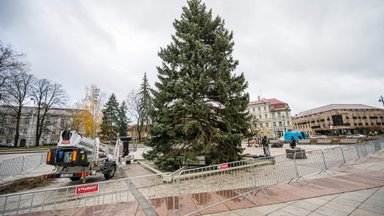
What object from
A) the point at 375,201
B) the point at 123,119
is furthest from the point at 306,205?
the point at 123,119

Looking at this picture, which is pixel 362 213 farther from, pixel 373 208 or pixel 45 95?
pixel 45 95

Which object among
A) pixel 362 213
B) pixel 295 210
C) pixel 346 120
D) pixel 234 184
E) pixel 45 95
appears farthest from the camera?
pixel 346 120

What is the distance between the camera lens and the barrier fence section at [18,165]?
944cm

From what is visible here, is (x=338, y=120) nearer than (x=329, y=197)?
No

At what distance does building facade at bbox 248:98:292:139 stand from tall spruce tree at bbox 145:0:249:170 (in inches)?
1971

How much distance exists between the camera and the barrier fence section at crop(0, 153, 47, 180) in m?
9.44

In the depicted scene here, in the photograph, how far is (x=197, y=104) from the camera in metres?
7.44

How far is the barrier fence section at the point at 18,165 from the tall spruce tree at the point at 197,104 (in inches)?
367

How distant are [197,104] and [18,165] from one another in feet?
44.7

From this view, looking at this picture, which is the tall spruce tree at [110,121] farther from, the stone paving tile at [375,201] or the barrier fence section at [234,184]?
the stone paving tile at [375,201]

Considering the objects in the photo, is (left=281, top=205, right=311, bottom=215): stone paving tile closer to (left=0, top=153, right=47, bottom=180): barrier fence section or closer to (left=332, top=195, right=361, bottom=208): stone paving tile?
(left=332, top=195, right=361, bottom=208): stone paving tile

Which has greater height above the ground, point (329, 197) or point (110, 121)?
point (110, 121)

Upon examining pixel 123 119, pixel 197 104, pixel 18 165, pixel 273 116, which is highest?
pixel 273 116

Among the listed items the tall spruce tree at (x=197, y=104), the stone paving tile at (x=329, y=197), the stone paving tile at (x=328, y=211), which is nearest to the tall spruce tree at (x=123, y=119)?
the tall spruce tree at (x=197, y=104)
